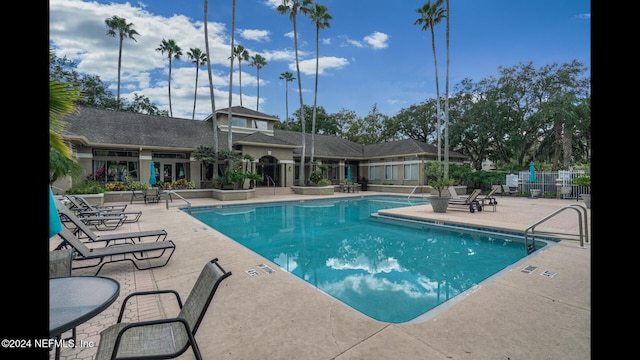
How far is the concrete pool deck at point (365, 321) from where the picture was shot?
2918mm

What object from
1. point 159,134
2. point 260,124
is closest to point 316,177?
point 260,124

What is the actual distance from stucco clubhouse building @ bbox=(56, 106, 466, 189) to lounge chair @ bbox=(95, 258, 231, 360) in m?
17.4

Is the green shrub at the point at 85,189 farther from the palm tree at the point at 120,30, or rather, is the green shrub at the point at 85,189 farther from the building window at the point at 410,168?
the building window at the point at 410,168

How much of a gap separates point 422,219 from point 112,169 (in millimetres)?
20189

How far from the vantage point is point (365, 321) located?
11.6 ft

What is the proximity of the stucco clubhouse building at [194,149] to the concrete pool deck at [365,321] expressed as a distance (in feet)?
53.4

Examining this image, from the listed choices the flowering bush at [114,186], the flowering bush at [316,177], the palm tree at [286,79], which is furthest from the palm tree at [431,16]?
the flowering bush at [114,186]

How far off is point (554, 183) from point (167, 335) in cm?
2527

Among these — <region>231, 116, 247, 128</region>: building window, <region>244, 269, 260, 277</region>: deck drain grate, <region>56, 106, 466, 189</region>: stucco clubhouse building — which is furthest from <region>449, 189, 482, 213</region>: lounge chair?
<region>231, 116, 247, 128</region>: building window

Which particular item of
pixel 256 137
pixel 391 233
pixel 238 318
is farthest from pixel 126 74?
pixel 238 318

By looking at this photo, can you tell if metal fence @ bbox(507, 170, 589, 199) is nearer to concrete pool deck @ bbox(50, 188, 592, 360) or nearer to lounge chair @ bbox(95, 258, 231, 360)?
concrete pool deck @ bbox(50, 188, 592, 360)

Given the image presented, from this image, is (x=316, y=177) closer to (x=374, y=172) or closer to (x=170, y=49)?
(x=374, y=172)
